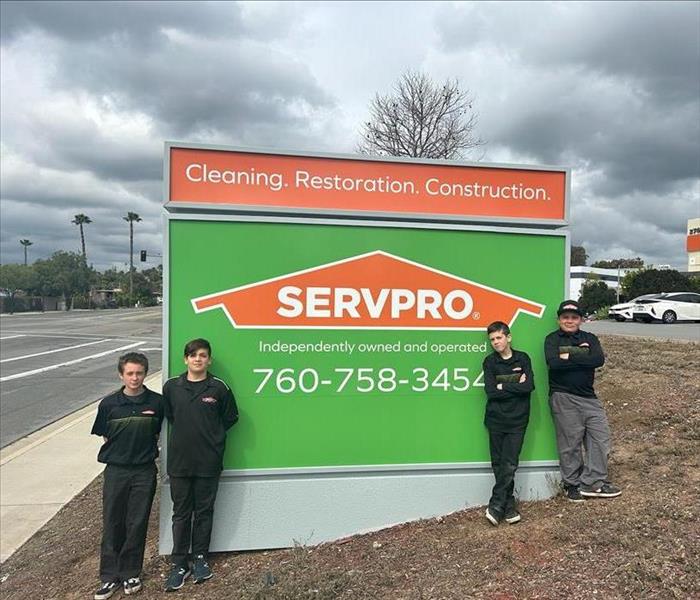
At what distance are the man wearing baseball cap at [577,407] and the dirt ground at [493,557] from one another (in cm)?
16

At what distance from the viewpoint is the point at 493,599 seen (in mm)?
3291

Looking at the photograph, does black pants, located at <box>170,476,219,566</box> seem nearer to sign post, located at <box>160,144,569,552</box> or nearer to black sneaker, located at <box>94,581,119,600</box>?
sign post, located at <box>160,144,569,552</box>

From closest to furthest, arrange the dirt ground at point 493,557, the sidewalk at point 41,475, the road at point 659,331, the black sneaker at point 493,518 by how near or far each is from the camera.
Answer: the dirt ground at point 493,557
the black sneaker at point 493,518
the sidewalk at point 41,475
the road at point 659,331

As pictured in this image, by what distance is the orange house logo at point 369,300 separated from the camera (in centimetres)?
434

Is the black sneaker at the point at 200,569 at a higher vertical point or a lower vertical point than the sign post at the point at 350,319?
lower

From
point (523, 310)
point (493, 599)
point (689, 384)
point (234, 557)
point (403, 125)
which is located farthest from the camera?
point (403, 125)

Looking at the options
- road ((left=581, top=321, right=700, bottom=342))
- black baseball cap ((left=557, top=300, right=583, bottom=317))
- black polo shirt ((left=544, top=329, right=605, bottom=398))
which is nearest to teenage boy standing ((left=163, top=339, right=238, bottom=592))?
black polo shirt ((left=544, top=329, right=605, bottom=398))

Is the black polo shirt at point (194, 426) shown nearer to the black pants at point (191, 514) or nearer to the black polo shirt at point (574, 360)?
the black pants at point (191, 514)

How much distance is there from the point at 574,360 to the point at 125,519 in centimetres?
333

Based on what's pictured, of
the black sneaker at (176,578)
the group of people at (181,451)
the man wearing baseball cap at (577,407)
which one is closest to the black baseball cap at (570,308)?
the man wearing baseball cap at (577,407)

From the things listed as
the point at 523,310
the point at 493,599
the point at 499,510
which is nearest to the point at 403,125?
the point at 523,310

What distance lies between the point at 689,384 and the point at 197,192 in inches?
232

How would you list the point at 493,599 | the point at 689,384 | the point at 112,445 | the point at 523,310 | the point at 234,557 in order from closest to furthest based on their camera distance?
1. the point at 493,599
2. the point at 112,445
3. the point at 234,557
4. the point at 523,310
5. the point at 689,384

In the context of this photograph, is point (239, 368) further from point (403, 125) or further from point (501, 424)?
point (403, 125)
